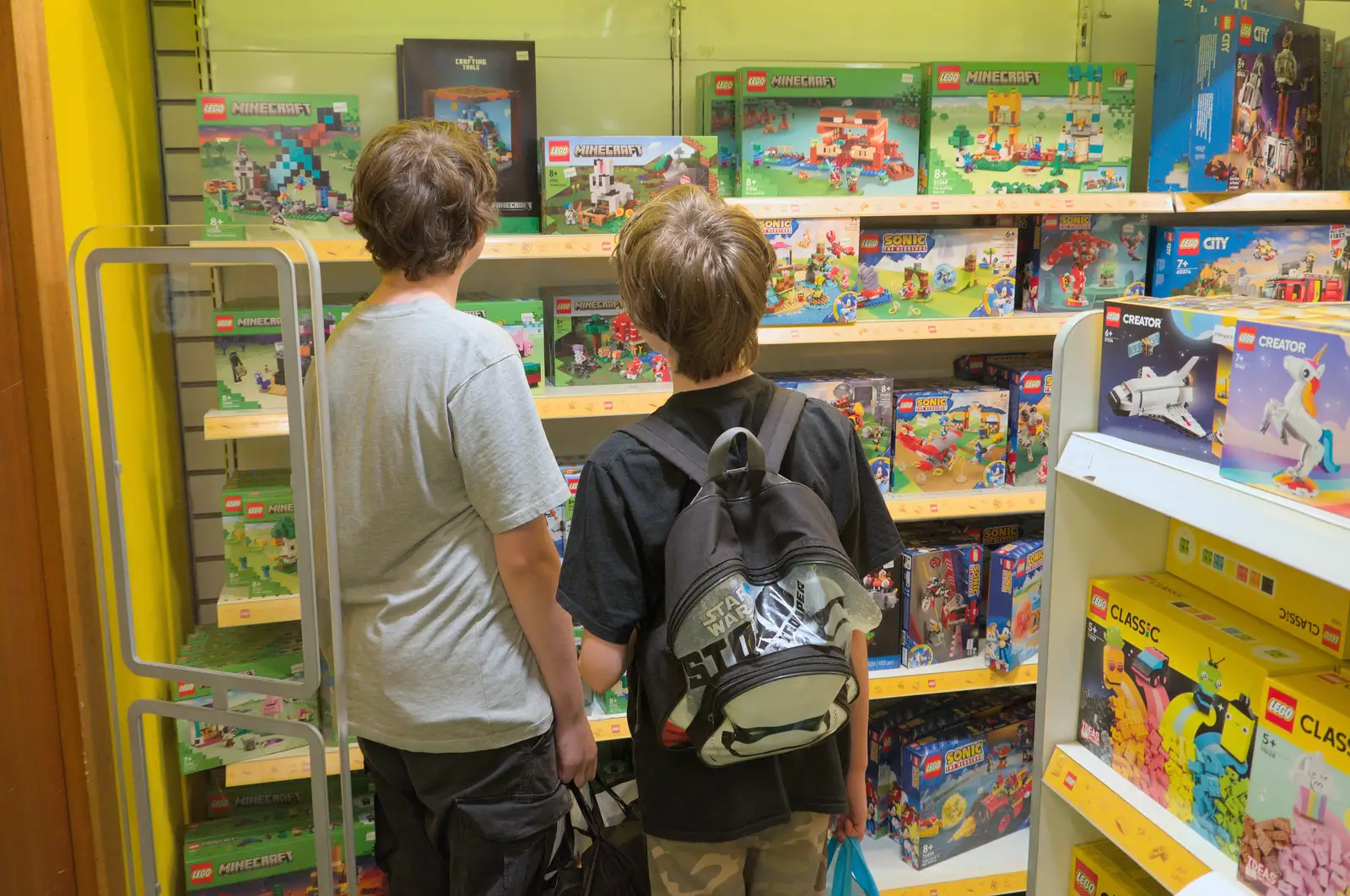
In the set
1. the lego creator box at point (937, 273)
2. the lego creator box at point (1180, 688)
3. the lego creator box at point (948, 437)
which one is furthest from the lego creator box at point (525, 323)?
the lego creator box at point (1180, 688)

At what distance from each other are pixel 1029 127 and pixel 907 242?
439mm

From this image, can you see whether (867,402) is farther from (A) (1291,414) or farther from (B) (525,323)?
(A) (1291,414)

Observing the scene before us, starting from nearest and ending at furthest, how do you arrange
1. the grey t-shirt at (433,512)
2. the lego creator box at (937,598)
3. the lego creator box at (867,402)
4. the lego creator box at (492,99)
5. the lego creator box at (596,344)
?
the grey t-shirt at (433,512), the lego creator box at (492,99), the lego creator box at (596,344), the lego creator box at (867,402), the lego creator box at (937,598)

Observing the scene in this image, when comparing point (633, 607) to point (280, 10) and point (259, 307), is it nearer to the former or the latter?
point (259, 307)

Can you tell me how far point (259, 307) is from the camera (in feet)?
6.22

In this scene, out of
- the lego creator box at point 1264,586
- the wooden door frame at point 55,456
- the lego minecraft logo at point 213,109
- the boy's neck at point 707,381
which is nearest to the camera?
the lego creator box at point 1264,586

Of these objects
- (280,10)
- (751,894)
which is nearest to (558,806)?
(751,894)

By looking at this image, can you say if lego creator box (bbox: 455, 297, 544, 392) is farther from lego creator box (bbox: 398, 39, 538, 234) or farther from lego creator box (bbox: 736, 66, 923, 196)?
lego creator box (bbox: 736, 66, 923, 196)

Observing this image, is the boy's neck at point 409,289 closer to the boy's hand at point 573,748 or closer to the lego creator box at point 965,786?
the boy's hand at point 573,748

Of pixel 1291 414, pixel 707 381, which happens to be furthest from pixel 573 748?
pixel 1291 414

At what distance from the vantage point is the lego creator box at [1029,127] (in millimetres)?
2719

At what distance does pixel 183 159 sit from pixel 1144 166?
2.70m

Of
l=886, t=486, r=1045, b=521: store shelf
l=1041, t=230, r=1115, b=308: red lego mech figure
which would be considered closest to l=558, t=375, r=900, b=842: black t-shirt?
l=886, t=486, r=1045, b=521: store shelf

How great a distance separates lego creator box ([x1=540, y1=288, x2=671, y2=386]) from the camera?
8.54 ft
